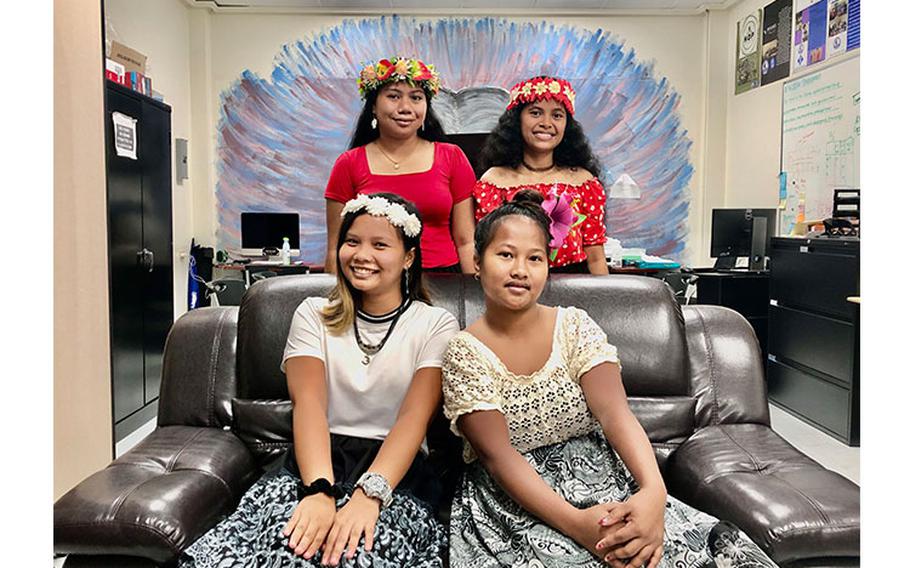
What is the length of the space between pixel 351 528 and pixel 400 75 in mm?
1436

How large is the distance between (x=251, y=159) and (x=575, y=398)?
215 inches

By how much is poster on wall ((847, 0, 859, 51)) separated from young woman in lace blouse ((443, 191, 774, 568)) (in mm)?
3823

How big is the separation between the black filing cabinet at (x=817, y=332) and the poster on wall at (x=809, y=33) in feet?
5.02

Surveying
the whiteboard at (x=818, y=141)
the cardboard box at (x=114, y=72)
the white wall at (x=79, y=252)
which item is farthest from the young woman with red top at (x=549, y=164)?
the whiteboard at (x=818, y=141)

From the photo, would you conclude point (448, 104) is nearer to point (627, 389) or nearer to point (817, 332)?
point (817, 332)

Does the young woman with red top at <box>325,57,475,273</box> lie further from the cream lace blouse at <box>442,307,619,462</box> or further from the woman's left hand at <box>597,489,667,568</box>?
the woman's left hand at <box>597,489,667,568</box>

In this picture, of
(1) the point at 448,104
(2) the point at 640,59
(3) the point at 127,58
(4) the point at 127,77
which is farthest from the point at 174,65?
(2) the point at 640,59

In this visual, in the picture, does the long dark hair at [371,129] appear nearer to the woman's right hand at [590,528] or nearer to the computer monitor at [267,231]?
the woman's right hand at [590,528]

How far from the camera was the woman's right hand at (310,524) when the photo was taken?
1.39m

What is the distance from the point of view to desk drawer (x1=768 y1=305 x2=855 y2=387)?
3.79 meters

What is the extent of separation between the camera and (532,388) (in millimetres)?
1616

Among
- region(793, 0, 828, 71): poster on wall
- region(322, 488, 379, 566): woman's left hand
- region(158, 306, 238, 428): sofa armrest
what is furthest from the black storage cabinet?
region(793, 0, 828, 71): poster on wall
